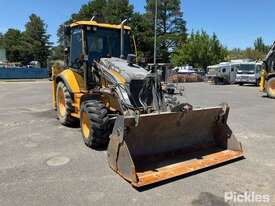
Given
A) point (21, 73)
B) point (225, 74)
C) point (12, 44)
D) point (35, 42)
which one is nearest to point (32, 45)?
point (35, 42)

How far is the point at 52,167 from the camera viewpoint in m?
5.74

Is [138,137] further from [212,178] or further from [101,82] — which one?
[101,82]

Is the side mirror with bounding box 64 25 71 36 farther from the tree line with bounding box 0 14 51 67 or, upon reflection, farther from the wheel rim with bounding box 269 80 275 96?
the tree line with bounding box 0 14 51 67

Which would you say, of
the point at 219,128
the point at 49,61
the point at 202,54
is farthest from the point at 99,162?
the point at 202,54

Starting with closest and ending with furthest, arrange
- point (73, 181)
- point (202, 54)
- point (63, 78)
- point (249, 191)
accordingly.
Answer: point (249, 191) → point (73, 181) → point (63, 78) → point (202, 54)

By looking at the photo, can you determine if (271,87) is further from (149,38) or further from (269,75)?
(149,38)

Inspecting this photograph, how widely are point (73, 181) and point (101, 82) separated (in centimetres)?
296

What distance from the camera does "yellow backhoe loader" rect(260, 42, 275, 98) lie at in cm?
1864

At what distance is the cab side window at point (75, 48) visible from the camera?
8.07 metres

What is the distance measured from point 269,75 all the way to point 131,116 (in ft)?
50.4

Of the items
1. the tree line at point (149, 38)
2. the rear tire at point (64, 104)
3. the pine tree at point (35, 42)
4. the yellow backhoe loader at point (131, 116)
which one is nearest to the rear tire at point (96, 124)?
the yellow backhoe loader at point (131, 116)

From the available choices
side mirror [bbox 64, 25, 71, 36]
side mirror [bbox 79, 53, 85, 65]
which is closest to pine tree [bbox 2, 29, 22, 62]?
side mirror [bbox 64, 25, 71, 36]

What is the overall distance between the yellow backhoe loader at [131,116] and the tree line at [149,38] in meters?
33.9

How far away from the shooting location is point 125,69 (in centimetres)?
711
